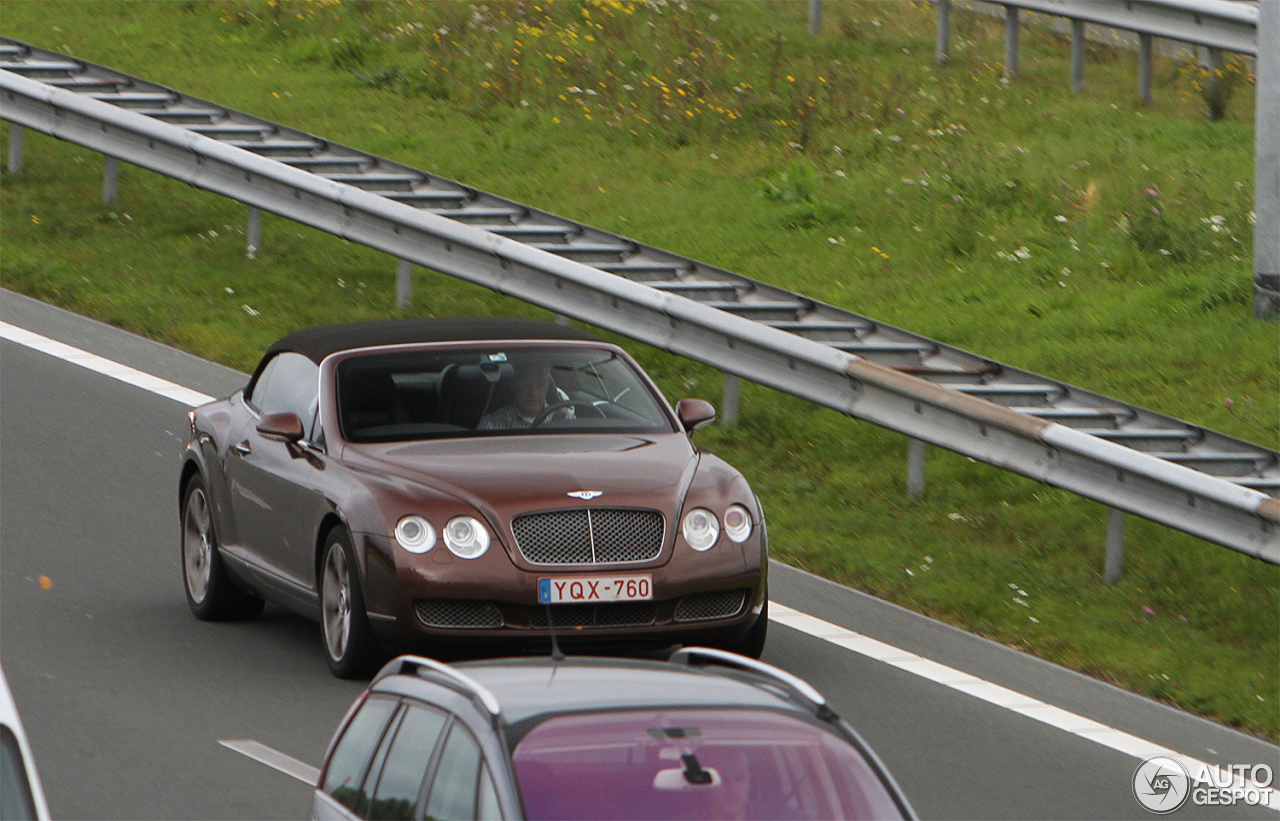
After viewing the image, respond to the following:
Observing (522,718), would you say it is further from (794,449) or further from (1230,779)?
(794,449)

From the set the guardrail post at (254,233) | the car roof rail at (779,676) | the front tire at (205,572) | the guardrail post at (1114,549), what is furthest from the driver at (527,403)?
the guardrail post at (254,233)

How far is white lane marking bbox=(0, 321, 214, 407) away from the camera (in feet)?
48.4

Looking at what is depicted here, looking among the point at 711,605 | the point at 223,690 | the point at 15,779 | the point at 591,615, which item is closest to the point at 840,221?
the point at 711,605

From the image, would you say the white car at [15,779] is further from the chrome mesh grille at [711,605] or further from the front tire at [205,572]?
the front tire at [205,572]

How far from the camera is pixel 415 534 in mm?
9477

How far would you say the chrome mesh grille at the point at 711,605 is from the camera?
955cm

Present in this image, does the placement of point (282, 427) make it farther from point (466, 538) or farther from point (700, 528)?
point (700, 528)

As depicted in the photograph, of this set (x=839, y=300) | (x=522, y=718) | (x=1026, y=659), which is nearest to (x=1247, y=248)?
Result: (x=839, y=300)

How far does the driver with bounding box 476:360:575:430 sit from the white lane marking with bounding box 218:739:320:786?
2.18m

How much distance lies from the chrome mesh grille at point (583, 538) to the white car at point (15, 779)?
4669 millimetres

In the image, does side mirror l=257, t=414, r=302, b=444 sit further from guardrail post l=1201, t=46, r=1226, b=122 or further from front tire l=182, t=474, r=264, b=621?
guardrail post l=1201, t=46, r=1226, b=122

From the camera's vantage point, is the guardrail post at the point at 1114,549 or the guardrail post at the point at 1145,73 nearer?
the guardrail post at the point at 1114,549

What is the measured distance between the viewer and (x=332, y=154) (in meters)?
18.2

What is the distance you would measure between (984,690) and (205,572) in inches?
150
